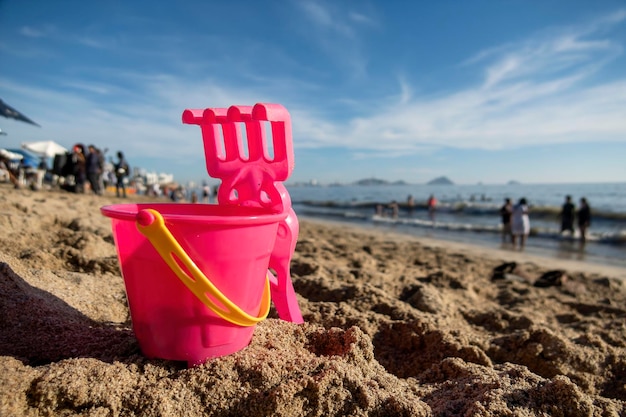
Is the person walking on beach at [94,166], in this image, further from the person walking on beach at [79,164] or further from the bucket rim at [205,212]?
the bucket rim at [205,212]

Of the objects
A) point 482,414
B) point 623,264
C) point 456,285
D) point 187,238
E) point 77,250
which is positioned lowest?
point 623,264

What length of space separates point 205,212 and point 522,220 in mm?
9714

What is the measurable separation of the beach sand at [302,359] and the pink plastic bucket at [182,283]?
0.08m

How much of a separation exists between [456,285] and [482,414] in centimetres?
295

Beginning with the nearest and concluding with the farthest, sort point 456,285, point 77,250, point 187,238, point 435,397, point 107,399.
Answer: point 107,399, point 187,238, point 435,397, point 77,250, point 456,285

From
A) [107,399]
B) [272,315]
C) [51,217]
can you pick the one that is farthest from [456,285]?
[51,217]

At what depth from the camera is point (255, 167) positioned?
71.8 inches

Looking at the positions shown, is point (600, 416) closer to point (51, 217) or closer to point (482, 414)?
point (482, 414)

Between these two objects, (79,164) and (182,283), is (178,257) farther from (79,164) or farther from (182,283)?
(79,164)

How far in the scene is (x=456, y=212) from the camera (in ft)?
73.6

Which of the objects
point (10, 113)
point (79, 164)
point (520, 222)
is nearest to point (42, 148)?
point (10, 113)

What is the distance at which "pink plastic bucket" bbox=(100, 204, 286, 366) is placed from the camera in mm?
1320

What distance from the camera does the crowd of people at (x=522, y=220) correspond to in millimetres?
9914

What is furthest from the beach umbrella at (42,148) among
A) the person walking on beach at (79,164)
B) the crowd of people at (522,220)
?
the crowd of people at (522,220)
